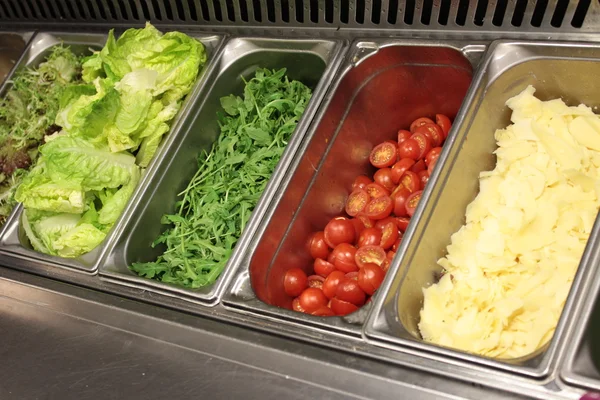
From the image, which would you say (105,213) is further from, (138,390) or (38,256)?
(138,390)

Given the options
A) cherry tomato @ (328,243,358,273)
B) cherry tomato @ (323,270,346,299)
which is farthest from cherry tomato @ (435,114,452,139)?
cherry tomato @ (323,270,346,299)

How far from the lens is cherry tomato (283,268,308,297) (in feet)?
7.59

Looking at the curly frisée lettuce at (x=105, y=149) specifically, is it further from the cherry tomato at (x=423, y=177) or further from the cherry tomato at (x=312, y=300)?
the cherry tomato at (x=423, y=177)

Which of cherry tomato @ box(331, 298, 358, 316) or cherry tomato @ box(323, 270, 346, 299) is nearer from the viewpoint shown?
cherry tomato @ box(331, 298, 358, 316)

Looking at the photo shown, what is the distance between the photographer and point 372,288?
2.10 meters

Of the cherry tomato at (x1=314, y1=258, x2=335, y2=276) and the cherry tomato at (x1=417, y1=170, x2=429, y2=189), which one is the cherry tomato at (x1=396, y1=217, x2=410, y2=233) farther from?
the cherry tomato at (x1=314, y1=258, x2=335, y2=276)

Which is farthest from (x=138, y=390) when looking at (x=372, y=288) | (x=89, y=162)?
(x=89, y=162)

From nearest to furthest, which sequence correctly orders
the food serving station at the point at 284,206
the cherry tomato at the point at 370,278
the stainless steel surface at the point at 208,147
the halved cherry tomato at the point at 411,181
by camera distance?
1. the food serving station at the point at 284,206
2. the cherry tomato at the point at 370,278
3. the stainless steel surface at the point at 208,147
4. the halved cherry tomato at the point at 411,181

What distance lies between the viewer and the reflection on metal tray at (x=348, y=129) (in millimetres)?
2256

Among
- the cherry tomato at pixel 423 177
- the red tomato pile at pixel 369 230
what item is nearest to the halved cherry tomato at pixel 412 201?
the red tomato pile at pixel 369 230

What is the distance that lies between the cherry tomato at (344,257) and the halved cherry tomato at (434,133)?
59 centimetres

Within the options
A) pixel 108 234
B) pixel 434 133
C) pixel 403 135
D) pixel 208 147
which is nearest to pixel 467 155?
pixel 434 133

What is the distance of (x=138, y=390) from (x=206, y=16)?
1.90 m

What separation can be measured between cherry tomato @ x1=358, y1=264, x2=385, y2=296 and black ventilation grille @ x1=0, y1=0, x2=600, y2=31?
40.4 inches
